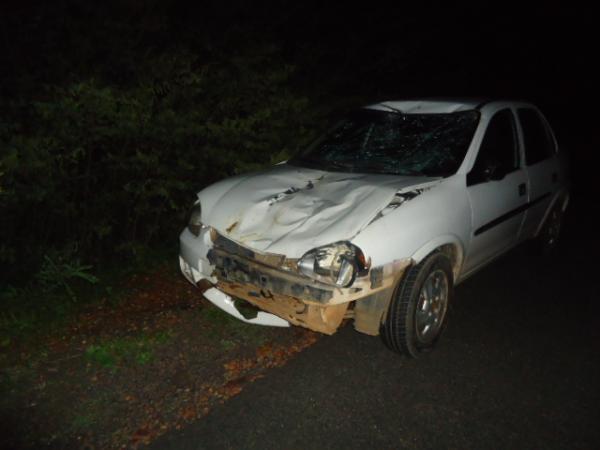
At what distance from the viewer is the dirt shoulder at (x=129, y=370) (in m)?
2.57

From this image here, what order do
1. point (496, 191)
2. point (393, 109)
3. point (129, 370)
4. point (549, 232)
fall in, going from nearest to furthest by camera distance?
point (129, 370)
point (496, 191)
point (393, 109)
point (549, 232)

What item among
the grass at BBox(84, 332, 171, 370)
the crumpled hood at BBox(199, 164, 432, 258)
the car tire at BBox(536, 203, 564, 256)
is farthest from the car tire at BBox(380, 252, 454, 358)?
the car tire at BBox(536, 203, 564, 256)

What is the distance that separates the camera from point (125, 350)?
129 inches

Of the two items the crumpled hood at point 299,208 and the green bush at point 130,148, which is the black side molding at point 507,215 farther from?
the green bush at point 130,148

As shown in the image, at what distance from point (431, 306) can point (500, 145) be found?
1.55 metres

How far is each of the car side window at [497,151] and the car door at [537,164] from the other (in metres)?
0.19

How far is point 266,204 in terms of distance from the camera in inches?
129

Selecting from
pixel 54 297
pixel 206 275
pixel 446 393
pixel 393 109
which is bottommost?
pixel 54 297

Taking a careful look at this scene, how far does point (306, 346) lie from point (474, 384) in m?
1.11

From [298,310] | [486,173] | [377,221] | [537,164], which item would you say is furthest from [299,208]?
[537,164]

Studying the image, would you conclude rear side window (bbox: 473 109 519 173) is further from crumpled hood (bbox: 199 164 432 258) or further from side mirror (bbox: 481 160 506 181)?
crumpled hood (bbox: 199 164 432 258)

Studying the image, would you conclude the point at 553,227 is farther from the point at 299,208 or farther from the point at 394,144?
the point at 299,208

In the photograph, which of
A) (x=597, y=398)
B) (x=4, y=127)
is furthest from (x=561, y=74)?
(x=4, y=127)

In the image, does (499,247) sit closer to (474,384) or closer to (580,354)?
(580,354)
